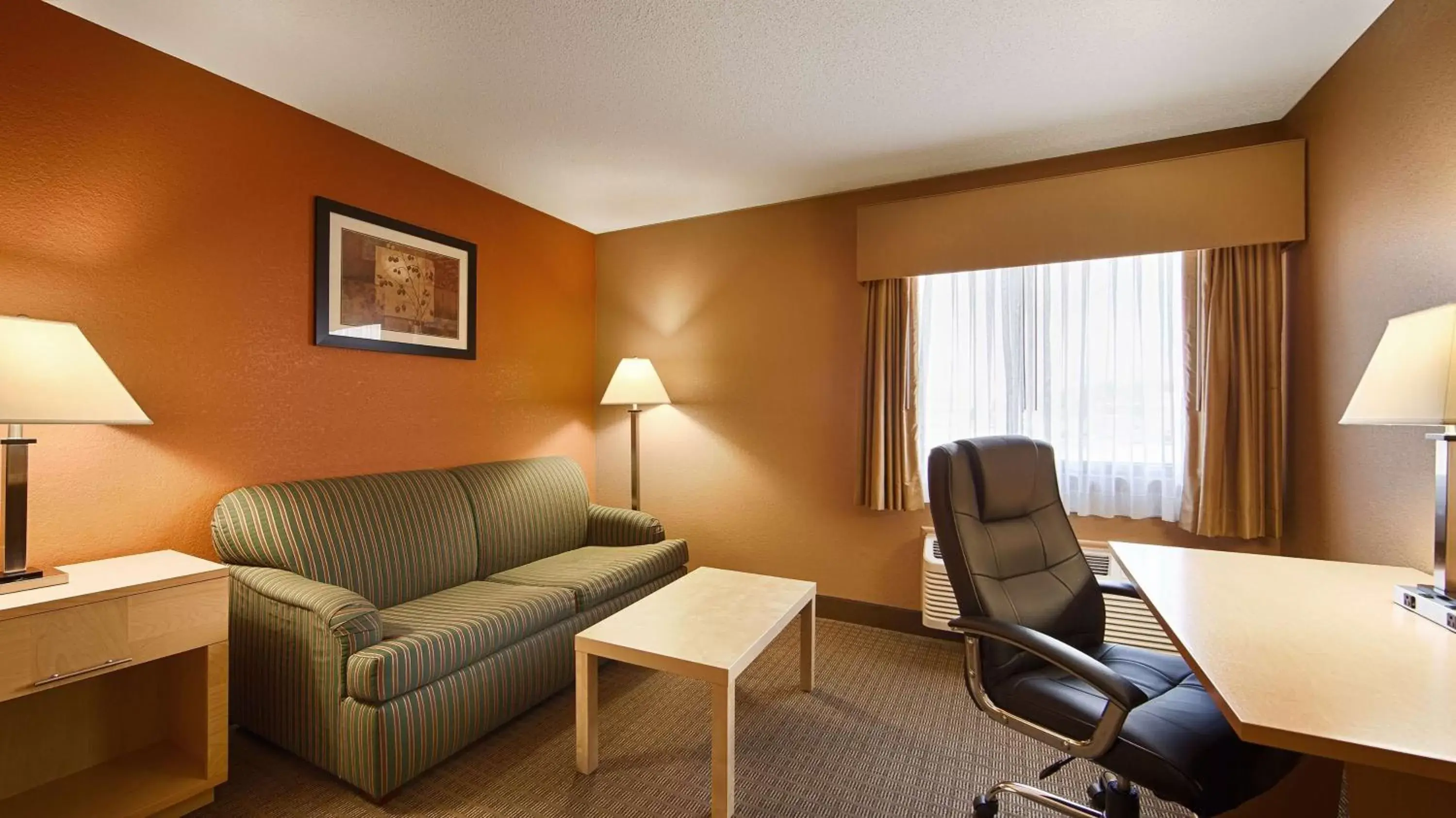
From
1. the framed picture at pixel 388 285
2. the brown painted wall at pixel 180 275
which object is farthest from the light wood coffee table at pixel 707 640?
the framed picture at pixel 388 285

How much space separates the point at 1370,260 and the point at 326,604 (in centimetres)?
366

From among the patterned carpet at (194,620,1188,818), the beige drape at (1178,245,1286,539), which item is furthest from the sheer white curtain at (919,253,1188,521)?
the patterned carpet at (194,620,1188,818)

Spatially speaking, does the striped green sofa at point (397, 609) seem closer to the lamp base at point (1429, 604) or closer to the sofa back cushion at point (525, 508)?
the sofa back cushion at point (525, 508)

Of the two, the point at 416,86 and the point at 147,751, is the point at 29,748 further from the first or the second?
the point at 416,86

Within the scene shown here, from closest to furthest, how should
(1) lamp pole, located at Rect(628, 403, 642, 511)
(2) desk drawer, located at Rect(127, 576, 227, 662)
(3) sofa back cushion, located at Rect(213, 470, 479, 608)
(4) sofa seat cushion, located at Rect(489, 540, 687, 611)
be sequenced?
1. (2) desk drawer, located at Rect(127, 576, 227, 662)
2. (3) sofa back cushion, located at Rect(213, 470, 479, 608)
3. (4) sofa seat cushion, located at Rect(489, 540, 687, 611)
4. (1) lamp pole, located at Rect(628, 403, 642, 511)

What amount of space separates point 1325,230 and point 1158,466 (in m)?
1.12

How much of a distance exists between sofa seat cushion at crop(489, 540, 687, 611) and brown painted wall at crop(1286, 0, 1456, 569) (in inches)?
111

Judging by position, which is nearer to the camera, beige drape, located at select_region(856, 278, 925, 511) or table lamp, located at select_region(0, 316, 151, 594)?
table lamp, located at select_region(0, 316, 151, 594)

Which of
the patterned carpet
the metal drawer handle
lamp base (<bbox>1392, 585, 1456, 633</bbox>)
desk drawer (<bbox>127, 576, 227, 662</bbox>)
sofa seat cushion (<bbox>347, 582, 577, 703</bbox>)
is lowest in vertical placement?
the patterned carpet

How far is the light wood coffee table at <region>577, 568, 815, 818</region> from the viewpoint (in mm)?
1756

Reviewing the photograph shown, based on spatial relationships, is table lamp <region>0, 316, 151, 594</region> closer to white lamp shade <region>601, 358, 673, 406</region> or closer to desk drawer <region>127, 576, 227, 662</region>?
desk drawer <region>127, 576, 227, 662</region>

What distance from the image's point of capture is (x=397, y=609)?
241cm

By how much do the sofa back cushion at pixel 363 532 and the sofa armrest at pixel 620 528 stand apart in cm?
79

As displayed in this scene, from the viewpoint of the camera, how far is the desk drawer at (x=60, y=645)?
1448mm
